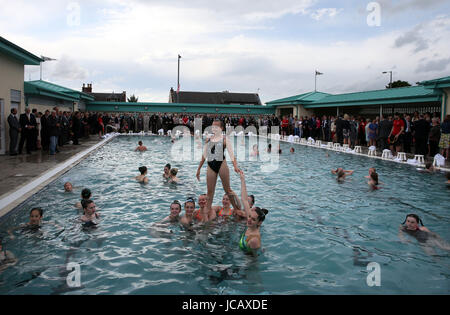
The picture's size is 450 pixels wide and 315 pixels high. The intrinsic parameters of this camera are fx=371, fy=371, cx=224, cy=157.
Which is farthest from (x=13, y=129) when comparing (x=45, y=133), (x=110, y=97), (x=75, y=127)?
(x=110, y=97)

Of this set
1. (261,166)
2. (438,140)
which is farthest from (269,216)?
(438,140)

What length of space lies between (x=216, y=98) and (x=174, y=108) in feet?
87.7

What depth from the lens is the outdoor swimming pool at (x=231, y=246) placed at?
Answer: 4.54 meters

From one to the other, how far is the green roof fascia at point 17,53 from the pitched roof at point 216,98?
44.4m

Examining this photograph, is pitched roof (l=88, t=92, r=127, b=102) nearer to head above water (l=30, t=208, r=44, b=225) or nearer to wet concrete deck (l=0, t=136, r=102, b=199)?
wet concrete deck (l=0, t=136, r=102, b=199)

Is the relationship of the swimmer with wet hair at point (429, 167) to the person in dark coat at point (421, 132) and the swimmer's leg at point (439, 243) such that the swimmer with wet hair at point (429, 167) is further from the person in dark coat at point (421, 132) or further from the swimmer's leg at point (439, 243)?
the swimmer's leg at point (439, 243)

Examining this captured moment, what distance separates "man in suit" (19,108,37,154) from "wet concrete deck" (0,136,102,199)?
50 centimetres

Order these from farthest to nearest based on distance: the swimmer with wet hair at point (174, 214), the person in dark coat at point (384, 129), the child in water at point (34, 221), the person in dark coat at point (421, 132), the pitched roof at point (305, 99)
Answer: the pitched roof at point (305, 99) → the person in dark coat at point (384, 129) → the person in dark coat at point (421, 132) → the swimmer with wet hair at point (174, 214) → the child in water at point (34, 221)

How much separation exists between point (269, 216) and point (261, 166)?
23.5ft

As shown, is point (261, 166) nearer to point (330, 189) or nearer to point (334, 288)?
point (330, 189)

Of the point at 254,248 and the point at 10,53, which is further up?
the point at 10,53

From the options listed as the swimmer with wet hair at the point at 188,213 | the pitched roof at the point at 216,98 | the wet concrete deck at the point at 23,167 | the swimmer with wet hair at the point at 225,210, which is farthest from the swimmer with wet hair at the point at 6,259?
the pitched roof at the point at 216,98

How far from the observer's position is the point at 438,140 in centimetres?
1468

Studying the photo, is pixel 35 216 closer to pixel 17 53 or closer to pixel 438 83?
pixel 17 53
